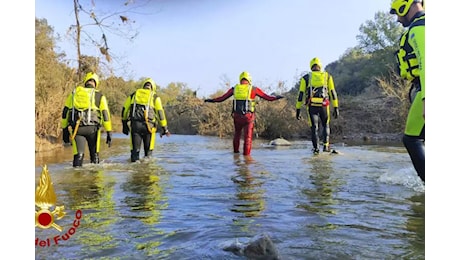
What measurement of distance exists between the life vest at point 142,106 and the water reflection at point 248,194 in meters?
2.05

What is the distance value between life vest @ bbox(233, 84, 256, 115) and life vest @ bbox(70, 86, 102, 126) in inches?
118

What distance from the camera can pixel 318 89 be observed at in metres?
8.00

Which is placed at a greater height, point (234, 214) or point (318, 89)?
point (318, 89)

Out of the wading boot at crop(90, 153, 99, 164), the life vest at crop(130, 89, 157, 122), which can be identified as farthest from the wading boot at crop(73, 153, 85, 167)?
the life vest at crop(130, 89, 157, 122)

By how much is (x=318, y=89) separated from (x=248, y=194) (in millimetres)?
4644

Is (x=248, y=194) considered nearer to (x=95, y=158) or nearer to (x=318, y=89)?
(x=95, y=158)

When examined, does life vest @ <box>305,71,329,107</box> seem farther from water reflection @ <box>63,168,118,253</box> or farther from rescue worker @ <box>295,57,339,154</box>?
water reflection @ <box>63,168,118,253</box>

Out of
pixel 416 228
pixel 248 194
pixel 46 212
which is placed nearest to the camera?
pixel 46 212

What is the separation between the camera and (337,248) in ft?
7.47

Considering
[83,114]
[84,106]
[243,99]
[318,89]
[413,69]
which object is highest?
[318,89]

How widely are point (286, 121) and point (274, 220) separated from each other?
41.4 feet

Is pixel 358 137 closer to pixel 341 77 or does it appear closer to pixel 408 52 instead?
pixel 341 77

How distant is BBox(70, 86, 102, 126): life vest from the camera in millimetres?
5832

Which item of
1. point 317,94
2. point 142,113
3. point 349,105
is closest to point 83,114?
point 142,113
